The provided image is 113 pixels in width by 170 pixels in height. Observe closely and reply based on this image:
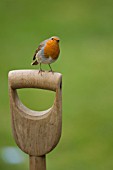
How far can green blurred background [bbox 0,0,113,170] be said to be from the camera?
353 cm

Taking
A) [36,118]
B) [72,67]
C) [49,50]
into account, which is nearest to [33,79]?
[36,118]

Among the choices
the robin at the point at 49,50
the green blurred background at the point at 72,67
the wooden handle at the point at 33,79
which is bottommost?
the green blurred background at the point at 72,67

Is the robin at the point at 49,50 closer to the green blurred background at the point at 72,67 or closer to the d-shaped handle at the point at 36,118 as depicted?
the d-shaped handle at the point at 36,118

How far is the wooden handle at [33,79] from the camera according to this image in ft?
5.58

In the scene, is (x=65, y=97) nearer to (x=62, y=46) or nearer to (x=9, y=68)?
(x=9, y=68)

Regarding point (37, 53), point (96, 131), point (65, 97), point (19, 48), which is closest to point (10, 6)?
point (19, 48)

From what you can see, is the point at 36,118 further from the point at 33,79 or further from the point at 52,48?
the point at 52,48

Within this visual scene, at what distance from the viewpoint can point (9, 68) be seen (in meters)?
4.75

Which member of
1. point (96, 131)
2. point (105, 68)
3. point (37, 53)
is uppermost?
point (37, 53)

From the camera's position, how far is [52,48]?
1915 millimetres

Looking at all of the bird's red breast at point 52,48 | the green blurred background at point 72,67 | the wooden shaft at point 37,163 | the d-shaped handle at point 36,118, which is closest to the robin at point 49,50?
the bird's red breast at point 52,48

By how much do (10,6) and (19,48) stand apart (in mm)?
1440

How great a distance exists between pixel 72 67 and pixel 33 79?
3.14 metres

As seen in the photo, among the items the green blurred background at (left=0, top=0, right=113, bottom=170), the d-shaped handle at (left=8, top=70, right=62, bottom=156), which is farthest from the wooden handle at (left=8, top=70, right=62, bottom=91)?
the green blurred background at (left=0, top=0, right=113, bottom=170)
